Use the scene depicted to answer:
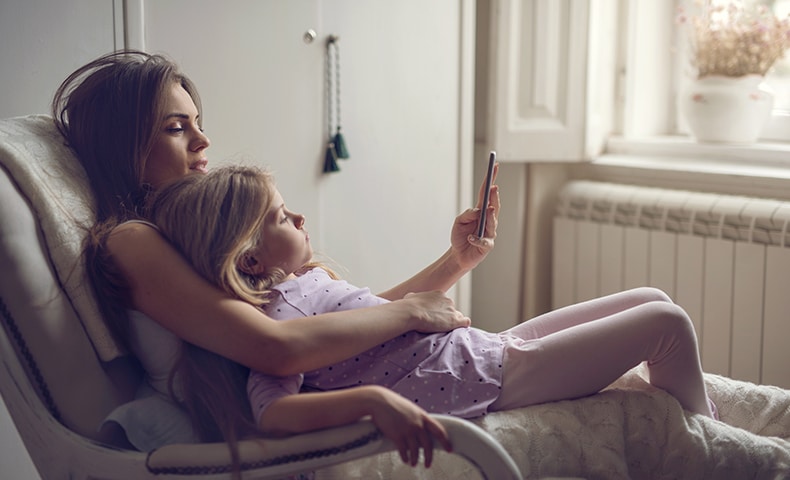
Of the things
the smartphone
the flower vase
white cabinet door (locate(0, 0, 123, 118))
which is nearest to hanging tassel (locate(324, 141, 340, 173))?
white cabinet door (locate(0, 0, 123, 118))

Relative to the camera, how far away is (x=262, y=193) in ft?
4.42

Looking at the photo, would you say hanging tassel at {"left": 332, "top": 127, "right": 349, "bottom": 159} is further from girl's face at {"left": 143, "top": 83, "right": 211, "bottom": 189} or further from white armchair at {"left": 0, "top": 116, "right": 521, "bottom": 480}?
white armchair at {"left": 0, "top": 116, "right": 521, "bottom": 480}

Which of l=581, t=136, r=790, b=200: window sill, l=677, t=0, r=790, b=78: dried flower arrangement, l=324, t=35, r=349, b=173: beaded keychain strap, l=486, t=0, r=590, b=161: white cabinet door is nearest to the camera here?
l=324, t=35, r=349, b=173: beaded keychain strap

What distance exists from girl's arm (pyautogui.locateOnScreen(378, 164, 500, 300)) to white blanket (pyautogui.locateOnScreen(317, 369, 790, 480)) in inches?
14.1

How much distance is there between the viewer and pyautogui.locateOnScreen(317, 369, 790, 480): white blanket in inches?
51.3

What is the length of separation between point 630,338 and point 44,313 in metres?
0.86

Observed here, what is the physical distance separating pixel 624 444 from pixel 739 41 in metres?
1.62

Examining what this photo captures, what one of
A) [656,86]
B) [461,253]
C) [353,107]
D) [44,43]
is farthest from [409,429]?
[656,86]

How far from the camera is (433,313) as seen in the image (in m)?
1.43

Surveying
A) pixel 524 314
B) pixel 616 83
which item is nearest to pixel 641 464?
pixel 524 314

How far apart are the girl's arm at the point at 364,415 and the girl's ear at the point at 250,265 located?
26 cm

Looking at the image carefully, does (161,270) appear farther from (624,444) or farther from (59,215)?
(624,444)

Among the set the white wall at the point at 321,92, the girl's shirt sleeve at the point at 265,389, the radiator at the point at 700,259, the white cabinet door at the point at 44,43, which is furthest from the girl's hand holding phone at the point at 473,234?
the radiator at the point at 700,259

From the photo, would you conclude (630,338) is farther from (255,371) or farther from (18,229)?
(18,229)
